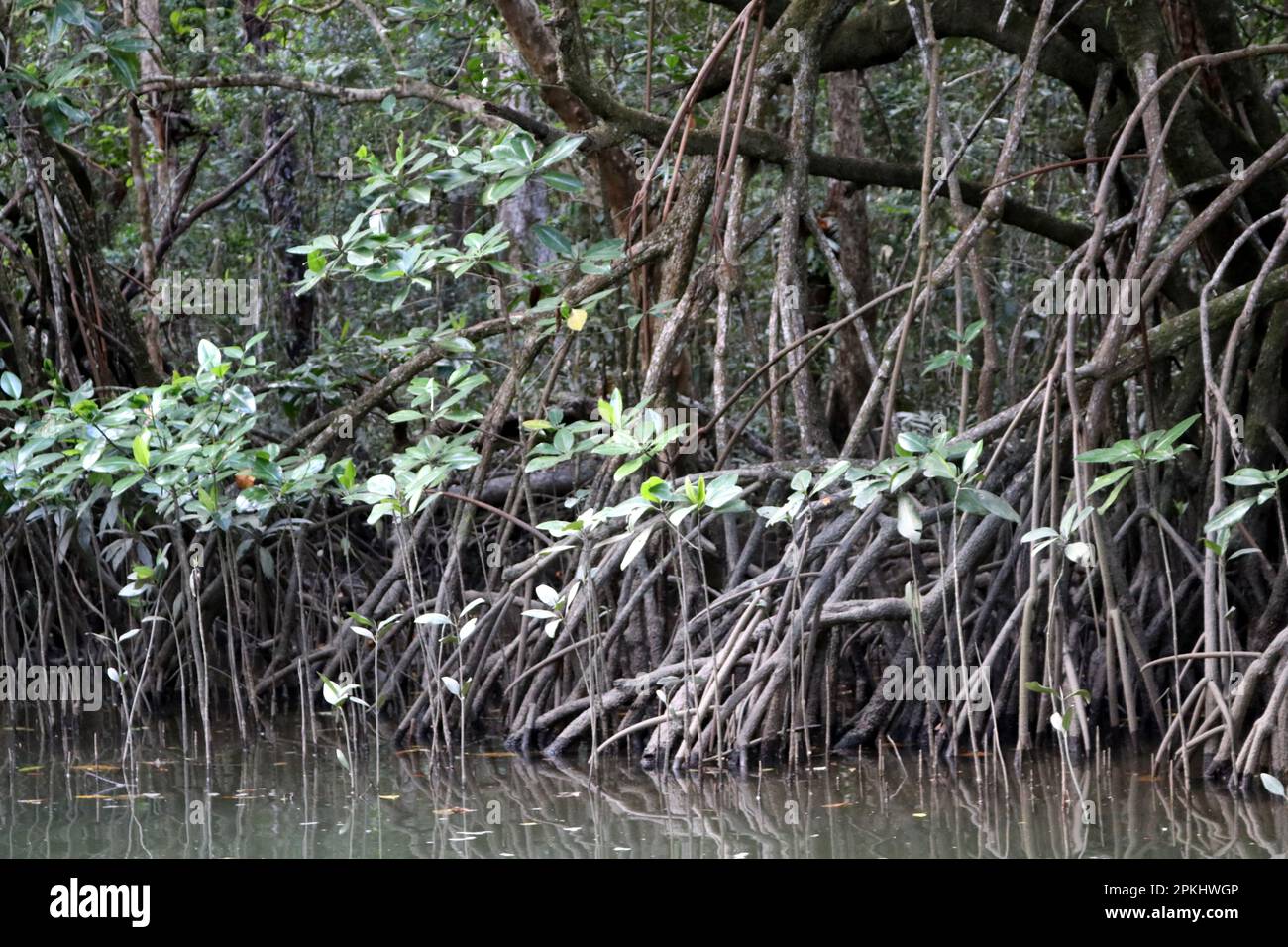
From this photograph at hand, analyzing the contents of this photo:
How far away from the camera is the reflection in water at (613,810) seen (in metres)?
3.16

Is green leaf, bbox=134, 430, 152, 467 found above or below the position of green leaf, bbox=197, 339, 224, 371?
below

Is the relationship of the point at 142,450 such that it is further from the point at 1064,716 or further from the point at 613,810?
the point at 1064,716

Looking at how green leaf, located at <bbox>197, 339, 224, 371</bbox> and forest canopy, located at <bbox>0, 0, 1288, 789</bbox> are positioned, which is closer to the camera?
forest canopy, located at <bbox>0, 0, 1288, 789</bbox>

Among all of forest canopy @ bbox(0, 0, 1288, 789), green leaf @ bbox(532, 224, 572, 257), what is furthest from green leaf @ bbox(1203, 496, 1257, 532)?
green leaf @ bbox(532, 224, 572, 257)

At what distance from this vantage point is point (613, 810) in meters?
3.55

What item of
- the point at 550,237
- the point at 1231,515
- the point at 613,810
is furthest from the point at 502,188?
the point at 1231,515

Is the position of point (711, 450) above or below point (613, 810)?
above

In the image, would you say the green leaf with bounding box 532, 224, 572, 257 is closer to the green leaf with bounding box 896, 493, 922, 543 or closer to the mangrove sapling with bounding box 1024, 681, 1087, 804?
the green leaf with bounding box 896, 493, 922, 543

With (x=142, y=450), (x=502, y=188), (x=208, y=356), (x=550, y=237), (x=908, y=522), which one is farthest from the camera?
(x=208, y=356)

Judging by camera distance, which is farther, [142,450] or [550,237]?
[142,450]

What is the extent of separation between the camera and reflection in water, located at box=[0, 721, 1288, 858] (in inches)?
125

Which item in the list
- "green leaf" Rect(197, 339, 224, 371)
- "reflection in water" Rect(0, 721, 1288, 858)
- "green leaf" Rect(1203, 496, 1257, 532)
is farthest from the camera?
"green leaf" Rect(197, 339, 224, 371)
